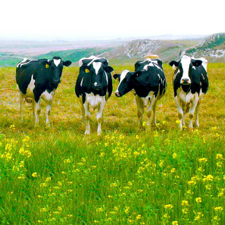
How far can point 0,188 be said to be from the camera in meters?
7.38

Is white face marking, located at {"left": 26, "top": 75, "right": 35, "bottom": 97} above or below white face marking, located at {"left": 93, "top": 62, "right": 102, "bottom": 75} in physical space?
below

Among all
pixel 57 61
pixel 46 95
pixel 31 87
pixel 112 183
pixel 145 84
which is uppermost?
pixel 57 61

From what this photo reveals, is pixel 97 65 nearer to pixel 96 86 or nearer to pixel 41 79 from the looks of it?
pixel 96 86

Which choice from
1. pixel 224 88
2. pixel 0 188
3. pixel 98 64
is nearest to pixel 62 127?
Answer: pixel 98 64

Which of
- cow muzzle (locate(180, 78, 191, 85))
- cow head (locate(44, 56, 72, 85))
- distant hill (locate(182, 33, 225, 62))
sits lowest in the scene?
distant hill (locate(182, 33, 225, 62))

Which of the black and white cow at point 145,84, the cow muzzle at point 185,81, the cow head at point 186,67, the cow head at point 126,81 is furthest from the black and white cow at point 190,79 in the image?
the cow head at point 126,81

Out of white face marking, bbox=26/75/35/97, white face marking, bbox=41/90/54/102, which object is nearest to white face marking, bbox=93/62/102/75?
white face marking, bbox=41/90/54/102

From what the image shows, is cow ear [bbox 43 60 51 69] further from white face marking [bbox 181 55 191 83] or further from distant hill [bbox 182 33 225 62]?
distant hill [bbox 182 33 225 62]

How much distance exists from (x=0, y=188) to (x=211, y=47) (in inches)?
7828

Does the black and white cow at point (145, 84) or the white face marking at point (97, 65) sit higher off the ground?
the white face marking at point (97, 65)

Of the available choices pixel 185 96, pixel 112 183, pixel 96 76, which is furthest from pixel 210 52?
pixel 112 183

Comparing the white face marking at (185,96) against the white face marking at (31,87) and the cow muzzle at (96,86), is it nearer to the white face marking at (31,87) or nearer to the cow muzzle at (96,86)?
the cow muzzle at (96,86)

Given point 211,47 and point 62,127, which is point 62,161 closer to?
point 62,127

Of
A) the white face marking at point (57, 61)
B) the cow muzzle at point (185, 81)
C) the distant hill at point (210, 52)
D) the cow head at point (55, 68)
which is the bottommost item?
the distant hill at point (210, 52)
